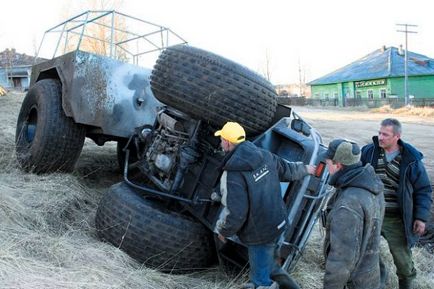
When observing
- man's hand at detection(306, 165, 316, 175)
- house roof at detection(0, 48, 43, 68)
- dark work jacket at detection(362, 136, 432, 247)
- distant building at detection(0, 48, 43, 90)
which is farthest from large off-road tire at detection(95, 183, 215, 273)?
house roof at detection(0, 48, 43, 68)

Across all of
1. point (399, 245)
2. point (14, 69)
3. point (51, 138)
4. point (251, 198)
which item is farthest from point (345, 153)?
point (14, 69)

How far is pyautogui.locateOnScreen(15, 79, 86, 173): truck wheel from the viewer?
17.8 ft

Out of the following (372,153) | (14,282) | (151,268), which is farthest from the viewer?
(372,153)

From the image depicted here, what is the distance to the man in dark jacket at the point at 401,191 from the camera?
4.16 meters

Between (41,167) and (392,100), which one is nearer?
(41,167)

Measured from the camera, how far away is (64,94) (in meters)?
5.34

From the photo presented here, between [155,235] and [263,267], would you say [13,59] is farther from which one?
[263,267]

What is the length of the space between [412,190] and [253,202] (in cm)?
144

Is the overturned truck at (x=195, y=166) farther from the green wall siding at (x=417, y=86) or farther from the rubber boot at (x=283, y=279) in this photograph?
the green wall siding at (x=417, y=86)

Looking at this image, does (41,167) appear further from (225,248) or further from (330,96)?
(330,96)

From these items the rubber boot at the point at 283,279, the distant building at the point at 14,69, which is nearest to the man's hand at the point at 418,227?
the rubber boot at the point at 283,279

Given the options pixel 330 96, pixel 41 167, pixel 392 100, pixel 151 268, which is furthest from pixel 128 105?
pixel 330 96

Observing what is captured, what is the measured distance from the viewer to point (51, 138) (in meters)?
5.42

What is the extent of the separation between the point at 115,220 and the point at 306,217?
153 cm
